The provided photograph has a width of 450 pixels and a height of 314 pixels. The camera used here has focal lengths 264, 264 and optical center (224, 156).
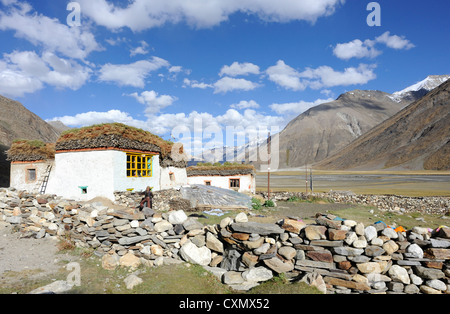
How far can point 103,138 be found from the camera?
49.1 ft

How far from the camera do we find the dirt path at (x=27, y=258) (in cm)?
755

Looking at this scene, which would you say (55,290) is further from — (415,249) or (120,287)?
(415,249)

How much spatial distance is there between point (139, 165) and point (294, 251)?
41.8ft

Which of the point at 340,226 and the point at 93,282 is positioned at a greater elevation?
the point at 340,226

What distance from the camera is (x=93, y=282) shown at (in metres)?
6.89

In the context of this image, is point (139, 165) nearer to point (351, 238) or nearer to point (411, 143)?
point (351, 238)

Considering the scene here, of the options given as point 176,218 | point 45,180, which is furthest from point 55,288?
point 45,180

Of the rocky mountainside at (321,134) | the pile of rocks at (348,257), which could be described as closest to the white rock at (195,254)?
the pile of rocks at (348,257)

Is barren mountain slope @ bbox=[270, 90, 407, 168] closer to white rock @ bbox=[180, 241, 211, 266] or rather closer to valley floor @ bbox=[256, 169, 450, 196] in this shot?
valley floor @ bbox=[256, 169, 450, 196]

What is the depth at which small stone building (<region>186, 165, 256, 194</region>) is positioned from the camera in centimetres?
2958

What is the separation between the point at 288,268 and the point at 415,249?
10.4 feet

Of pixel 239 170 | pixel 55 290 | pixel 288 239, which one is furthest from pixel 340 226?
pixel 239 170

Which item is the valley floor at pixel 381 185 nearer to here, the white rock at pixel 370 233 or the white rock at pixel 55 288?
the white rock at pixel 370 233

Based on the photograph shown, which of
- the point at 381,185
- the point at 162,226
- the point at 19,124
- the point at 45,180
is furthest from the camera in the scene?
the point at 19,124
